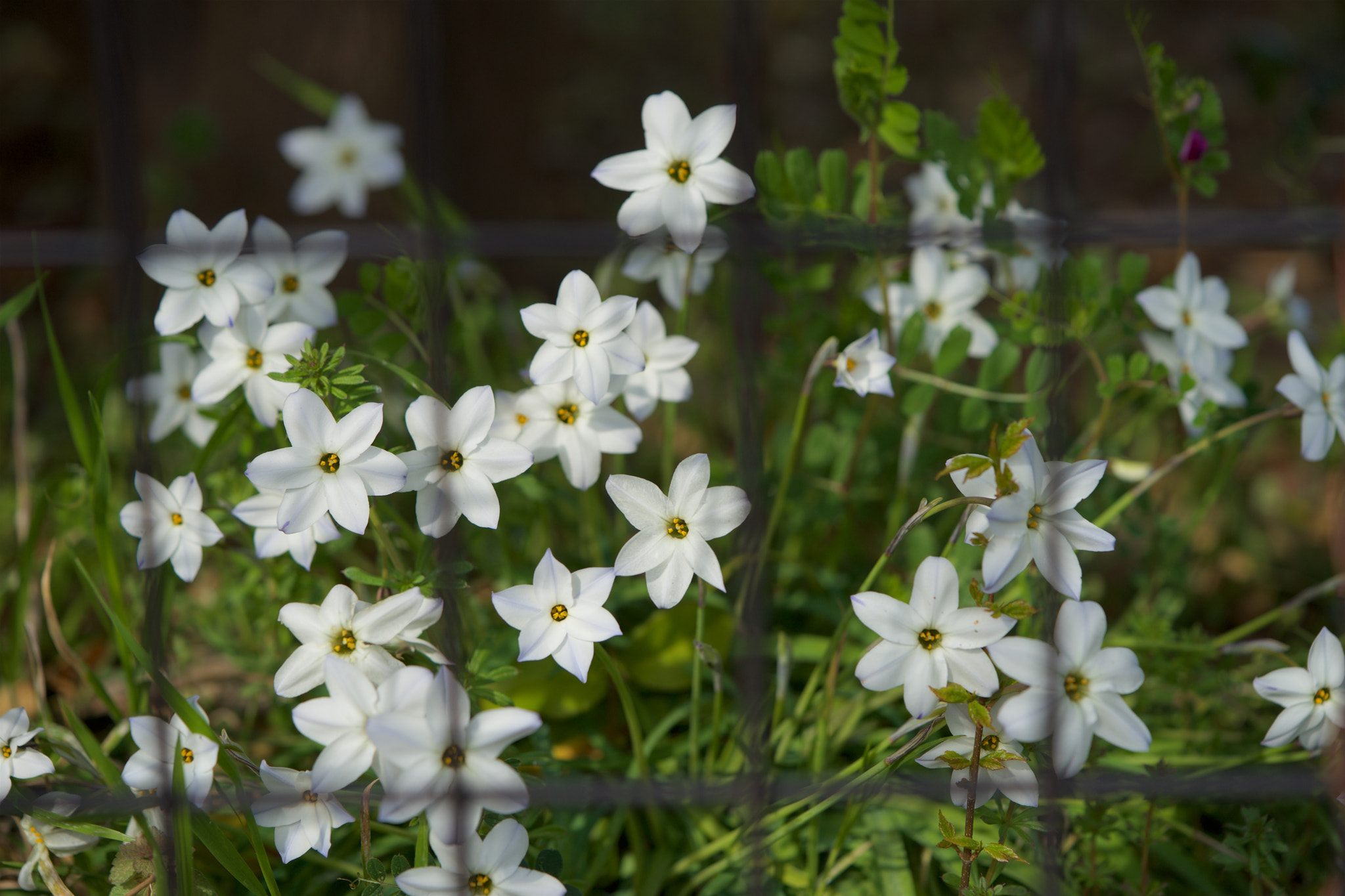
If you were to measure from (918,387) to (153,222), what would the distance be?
6.12 ft

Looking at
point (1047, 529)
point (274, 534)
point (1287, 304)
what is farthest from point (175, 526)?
point (1287, 304)

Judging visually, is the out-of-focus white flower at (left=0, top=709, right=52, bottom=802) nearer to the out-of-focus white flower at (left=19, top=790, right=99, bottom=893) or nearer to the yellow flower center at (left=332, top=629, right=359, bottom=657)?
the out-of-focus white flower at (left=19, top=790, right=99, bottom=893)

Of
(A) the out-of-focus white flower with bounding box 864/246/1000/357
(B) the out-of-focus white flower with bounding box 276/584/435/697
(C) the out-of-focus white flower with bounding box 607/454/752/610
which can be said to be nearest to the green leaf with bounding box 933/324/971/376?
(A) the out-of-focus white flower with bounding box 864/246/1000/357

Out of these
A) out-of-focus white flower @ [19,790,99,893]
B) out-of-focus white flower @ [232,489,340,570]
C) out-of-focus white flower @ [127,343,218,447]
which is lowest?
out-of-focus white flower @ [19,790,99,893]

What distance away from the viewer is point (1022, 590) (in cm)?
105

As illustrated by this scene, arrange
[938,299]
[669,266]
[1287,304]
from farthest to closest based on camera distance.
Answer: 1. [1287,304]
2. [938,299]
3. [669,266]

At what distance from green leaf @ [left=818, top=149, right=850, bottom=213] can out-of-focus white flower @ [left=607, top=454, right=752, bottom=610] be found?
0.43 metres

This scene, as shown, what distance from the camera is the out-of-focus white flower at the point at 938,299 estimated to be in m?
1.20

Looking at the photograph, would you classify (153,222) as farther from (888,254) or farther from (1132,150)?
(1132,150)

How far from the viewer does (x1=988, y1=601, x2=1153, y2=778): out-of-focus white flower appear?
0.79 metres

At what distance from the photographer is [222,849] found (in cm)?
85

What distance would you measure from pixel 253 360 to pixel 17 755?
1.33 ft

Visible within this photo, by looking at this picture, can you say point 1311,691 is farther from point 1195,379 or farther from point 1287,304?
point 1287,304

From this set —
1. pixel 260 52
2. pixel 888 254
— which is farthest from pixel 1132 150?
pixel 260 52
